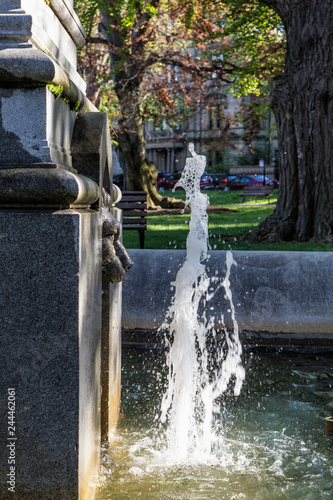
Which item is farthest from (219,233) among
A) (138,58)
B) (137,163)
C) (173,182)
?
(173,182)

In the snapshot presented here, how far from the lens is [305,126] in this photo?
464 inches

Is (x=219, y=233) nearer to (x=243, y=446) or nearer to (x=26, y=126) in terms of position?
(x=243, y=446)

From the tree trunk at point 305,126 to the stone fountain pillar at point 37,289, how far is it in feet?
30.0

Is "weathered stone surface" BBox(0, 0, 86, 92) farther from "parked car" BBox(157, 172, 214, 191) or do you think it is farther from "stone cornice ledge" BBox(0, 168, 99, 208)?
"parked car" BBox(157, 172, 214, 191)

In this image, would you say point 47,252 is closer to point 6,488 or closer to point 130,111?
point 6,488

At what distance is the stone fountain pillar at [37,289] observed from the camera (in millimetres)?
2549

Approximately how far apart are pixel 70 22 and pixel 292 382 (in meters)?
3.18

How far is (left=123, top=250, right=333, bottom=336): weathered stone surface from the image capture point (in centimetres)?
595

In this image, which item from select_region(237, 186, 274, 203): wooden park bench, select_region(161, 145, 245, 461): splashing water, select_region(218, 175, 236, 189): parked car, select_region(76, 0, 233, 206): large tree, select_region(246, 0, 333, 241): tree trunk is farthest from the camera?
select_region(218, 175, 236, 189): parked car

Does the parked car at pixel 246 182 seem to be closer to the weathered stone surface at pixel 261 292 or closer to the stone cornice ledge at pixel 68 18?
the weathered stone surface at pixel 261 292

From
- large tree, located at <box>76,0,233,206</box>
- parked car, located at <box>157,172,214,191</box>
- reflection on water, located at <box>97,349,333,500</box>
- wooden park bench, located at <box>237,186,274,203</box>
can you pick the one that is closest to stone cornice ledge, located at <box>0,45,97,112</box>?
reflection on water, located at <box>97,349,333,500</box>

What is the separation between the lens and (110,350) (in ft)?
12.1

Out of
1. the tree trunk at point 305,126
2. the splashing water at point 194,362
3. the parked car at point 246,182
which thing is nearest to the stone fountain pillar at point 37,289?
the splashing water at point 194,362

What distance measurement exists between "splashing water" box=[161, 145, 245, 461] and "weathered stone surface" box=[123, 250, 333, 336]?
0.38 feet
